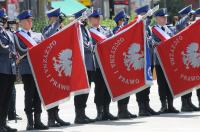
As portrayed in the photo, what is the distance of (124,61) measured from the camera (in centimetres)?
1307

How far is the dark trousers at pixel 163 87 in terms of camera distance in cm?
1393

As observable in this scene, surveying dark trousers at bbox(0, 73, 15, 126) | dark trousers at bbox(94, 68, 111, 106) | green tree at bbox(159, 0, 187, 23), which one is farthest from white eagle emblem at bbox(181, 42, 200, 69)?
green tree at bbox(159, 0, 187, 23)

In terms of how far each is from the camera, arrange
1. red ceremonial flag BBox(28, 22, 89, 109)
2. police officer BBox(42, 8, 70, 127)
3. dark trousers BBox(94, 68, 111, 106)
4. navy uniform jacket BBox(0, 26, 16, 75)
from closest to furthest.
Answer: navy uniform jacket BBox(0, 26, 16, 75)
red ceremonial flag BBox(28, 22, 89, 109)
police officer BBox(42, 8, 70, 127)
dark trousers BBox(94, 68, 111, 106)

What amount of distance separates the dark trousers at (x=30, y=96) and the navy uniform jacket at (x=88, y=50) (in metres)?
1.10

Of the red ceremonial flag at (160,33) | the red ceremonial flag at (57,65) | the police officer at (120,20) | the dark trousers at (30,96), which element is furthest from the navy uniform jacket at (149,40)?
the dark trousers at (30,96)

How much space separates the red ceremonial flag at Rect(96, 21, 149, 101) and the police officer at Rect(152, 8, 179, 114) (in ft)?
2.27

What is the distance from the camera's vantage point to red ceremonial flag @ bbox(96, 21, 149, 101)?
1302 centimetres

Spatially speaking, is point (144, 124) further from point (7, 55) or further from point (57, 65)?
point (7, 55)

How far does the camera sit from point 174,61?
1384 cm

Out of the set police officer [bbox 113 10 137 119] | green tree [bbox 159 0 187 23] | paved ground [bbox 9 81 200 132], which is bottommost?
paved ground [bbox 9 81 200 132]

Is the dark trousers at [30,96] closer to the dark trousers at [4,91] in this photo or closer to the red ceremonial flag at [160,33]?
the dark trousers at [4,91]

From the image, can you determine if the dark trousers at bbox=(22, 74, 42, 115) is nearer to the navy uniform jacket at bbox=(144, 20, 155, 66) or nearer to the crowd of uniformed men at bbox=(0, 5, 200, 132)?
the crowd of uniformed men at bbox=(0, 5, 200, 132)

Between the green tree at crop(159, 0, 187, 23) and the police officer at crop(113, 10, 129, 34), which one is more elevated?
the green tree at crop(159, 0, 187, 23)

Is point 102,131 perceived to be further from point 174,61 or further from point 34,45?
point 174,61
